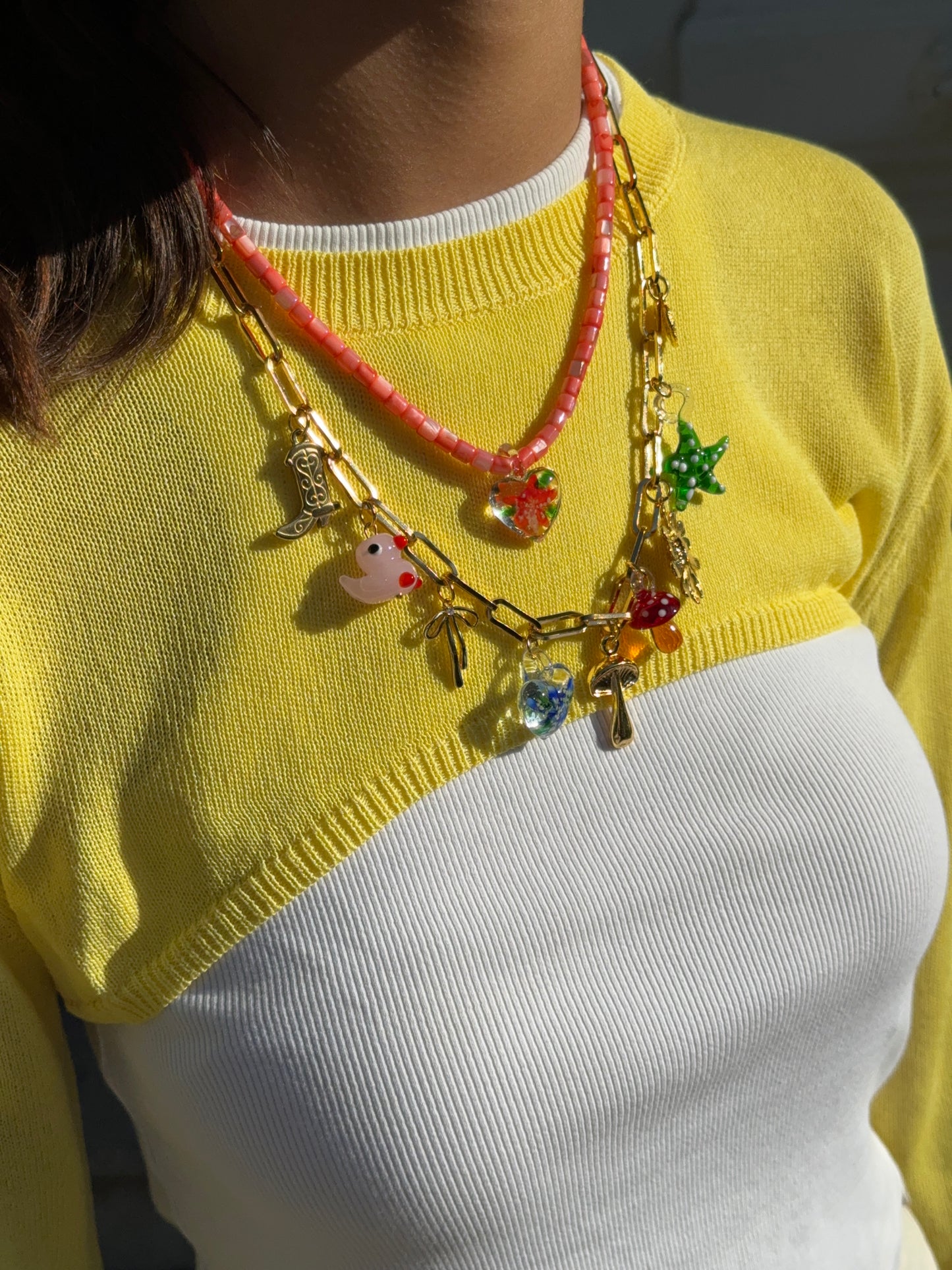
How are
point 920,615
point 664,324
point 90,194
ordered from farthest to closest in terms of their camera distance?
point 920,615 < point 664,324 < point 90,194

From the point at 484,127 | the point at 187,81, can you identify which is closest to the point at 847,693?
the point at 484,127

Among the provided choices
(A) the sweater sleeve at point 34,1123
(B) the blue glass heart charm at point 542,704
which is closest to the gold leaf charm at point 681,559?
(B) the blue glass heart charm at point 542,704

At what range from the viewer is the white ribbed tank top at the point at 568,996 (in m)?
0.67

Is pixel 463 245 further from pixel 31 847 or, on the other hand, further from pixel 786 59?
pixel 786 59

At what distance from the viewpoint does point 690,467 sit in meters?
0.76

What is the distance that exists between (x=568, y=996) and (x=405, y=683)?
0.70 feet

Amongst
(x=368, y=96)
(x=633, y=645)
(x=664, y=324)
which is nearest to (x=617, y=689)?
(x=633, y=645)

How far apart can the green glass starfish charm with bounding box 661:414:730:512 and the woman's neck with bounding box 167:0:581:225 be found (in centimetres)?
21

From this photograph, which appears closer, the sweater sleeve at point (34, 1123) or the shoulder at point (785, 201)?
the sweater sleeve at point (34, 1123)

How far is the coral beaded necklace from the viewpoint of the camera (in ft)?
2.30

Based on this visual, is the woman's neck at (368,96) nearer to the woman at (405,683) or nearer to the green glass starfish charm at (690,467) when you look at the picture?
the woman at (405,683)

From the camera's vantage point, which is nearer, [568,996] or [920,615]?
[568,996]

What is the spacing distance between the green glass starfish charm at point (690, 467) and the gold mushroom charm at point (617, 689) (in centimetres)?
13

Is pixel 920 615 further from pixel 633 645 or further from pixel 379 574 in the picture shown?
pixel 379 574
